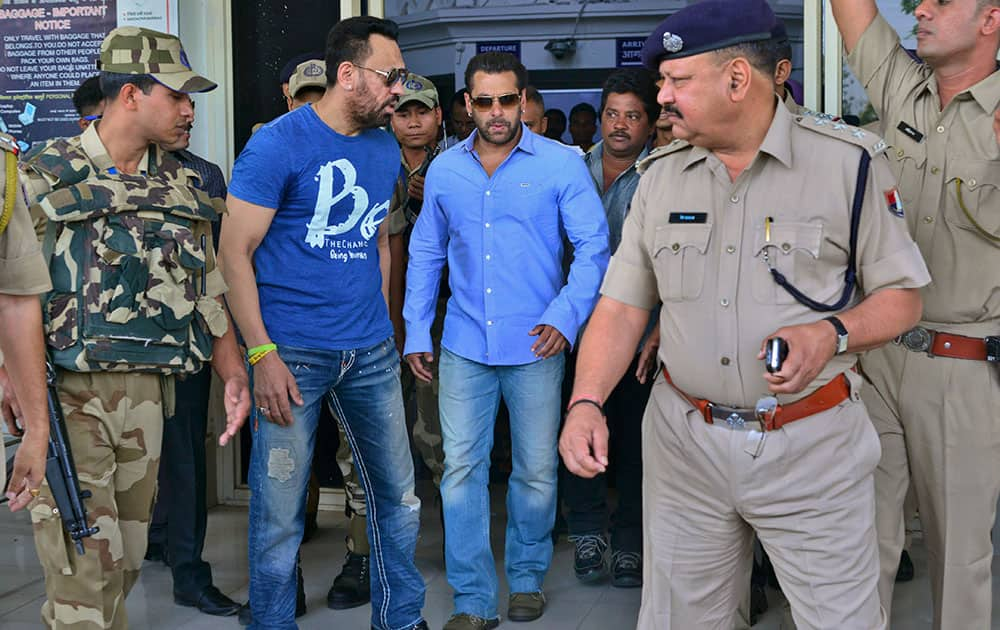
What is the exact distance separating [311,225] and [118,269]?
63cm

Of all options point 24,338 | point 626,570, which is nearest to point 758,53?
point 24,338

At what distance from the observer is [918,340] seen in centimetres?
362

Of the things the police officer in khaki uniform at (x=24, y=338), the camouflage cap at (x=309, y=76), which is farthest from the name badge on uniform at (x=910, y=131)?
the police officer in khaki uniform at (x=24, y=338)

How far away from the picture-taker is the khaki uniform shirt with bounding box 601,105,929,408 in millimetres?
2828

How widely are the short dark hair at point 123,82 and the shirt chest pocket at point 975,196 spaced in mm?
2374

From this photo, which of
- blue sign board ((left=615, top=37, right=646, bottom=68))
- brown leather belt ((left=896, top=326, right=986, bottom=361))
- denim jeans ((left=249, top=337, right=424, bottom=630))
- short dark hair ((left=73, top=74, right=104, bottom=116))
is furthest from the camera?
blue sign board ((left=615, top=37, right=646, bottom=68))

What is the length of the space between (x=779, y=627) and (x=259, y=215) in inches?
90.7

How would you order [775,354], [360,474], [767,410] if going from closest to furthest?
[775,354]
[767,410]
[360,474]

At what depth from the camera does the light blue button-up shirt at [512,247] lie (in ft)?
14.5

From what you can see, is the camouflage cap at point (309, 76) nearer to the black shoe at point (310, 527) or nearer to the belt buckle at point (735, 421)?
the black shoe at point (310, 527)

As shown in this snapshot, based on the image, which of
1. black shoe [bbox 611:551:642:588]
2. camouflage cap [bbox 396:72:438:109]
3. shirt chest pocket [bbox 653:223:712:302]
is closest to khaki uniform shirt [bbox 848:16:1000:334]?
shirt chest pocket [bbox 653:223:712:302]

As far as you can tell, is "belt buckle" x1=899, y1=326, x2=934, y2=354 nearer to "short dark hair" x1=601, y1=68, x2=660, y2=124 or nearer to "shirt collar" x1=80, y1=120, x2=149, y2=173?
"short dark hair" x1=601, y1=68, x2=660, y2=124

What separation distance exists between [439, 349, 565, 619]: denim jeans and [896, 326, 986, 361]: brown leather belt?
1338mm

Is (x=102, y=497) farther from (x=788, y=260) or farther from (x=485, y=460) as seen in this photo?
(x=788, y=260)
